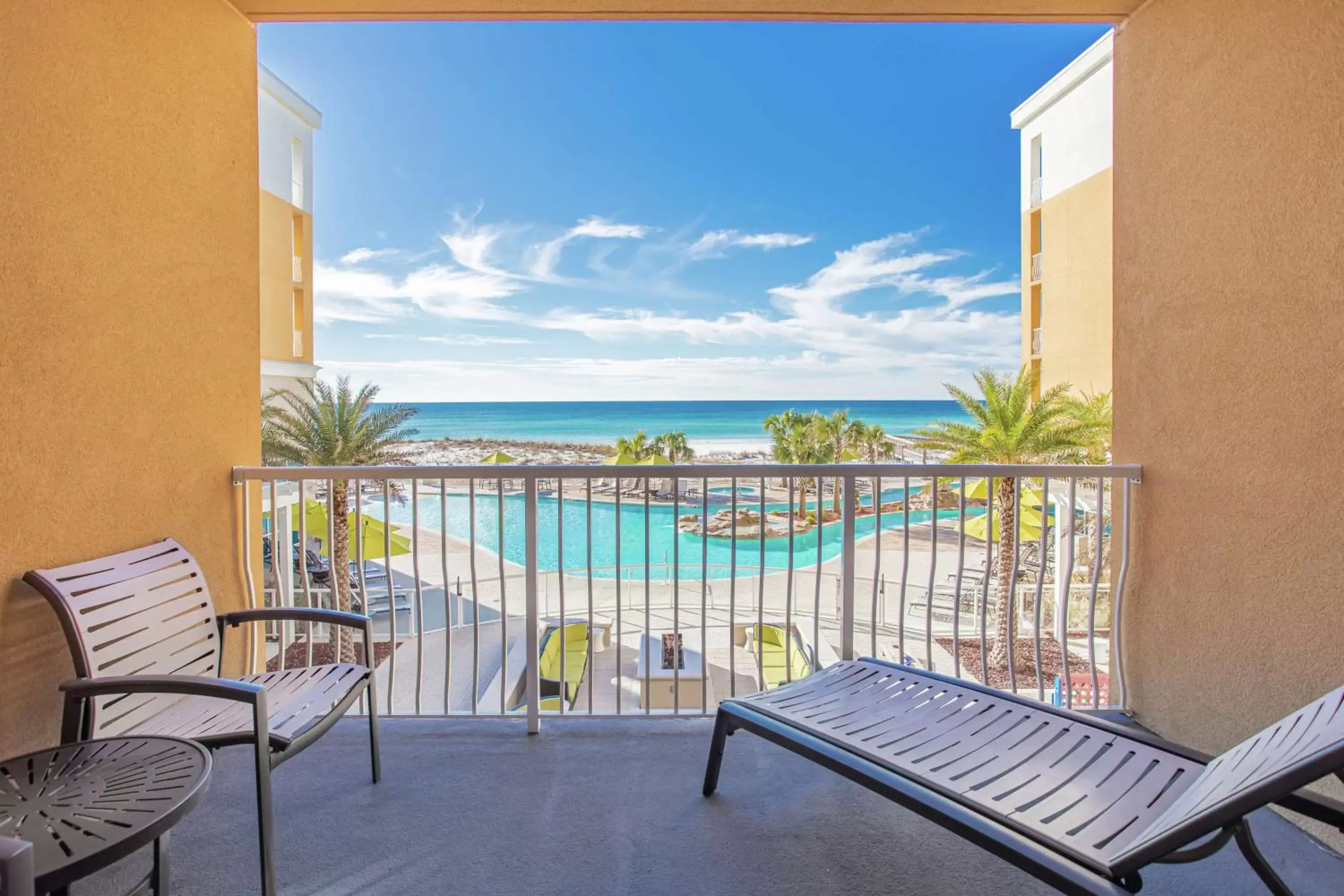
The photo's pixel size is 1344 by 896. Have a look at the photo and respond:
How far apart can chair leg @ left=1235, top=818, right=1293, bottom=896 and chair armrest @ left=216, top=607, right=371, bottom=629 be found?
2352 millimetres

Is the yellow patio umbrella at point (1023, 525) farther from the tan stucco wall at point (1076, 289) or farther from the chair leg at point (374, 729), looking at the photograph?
the chair leg at point (374, 729)

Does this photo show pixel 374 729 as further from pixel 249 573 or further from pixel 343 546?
pixel 343 546

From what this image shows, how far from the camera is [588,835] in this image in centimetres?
204

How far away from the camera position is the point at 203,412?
2744 mm

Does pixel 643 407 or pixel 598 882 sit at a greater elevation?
pixel 643 407

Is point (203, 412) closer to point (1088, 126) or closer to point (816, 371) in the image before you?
point (1088, 126)

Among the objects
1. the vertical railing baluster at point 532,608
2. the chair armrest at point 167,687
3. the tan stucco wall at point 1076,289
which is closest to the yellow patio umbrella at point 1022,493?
the tan stucco wall at point 1076,289

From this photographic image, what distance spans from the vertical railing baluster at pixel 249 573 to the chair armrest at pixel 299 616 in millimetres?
583

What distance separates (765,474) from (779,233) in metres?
33.0

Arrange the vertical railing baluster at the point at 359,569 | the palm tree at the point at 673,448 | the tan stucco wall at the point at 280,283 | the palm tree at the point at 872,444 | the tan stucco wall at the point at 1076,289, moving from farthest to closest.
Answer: the palm tree at the point at 673,448 < the palm tree at the point at 872,444 < the tan stucco wall at the point at 1076,289 < the tan stucco wall at the point at 280,283 < the vertical railing baluster at the point at 359,569

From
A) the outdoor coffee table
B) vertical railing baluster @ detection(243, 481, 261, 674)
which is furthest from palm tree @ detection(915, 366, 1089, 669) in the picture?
the outdoor coffee table

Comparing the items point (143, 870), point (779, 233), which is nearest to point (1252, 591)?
point (143, 870)

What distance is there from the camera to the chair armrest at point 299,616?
228 cm

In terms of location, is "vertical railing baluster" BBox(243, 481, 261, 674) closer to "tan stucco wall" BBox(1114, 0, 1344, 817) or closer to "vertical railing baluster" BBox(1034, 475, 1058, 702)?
"vertical railing baluster" BBox(1034, 475, 1058, 702)
